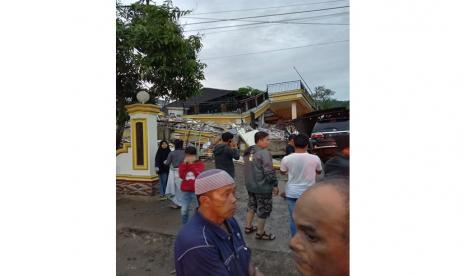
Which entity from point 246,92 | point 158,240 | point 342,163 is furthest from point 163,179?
point 246,92

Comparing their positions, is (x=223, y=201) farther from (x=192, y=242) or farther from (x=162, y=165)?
(x=162, y=165)

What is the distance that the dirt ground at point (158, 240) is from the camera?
2932 millimetres

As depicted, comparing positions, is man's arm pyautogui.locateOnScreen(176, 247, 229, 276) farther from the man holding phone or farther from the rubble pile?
the rubble pile

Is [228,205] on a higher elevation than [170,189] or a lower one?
higher

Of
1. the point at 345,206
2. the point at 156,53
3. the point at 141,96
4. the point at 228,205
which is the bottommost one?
the point at 228,205

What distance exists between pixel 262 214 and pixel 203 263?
2.11 metres

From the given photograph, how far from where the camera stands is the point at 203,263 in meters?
1.18

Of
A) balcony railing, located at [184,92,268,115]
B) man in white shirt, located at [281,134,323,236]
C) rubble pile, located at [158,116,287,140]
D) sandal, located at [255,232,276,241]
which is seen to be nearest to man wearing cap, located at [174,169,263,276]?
man in white shirt, located at [281,134,323,236]

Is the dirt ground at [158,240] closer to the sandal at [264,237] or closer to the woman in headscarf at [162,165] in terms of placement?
the sandal at [264,237]

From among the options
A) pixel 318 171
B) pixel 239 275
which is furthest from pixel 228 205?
pixel 318 171

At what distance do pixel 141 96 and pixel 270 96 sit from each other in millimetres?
10065

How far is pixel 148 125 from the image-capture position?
17.2 feet

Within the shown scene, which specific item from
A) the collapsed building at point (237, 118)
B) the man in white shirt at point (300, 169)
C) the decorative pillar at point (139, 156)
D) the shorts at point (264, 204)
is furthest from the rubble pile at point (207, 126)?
the man in white shirt at point (300, 169)
